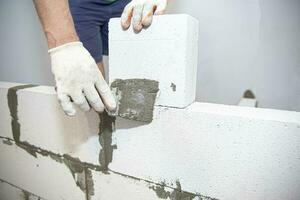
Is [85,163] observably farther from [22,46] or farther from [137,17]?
A: [22,46]

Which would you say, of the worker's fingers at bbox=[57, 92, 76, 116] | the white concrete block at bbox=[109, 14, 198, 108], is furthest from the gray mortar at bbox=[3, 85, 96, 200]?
the white concrete block at bbox=[109, 14, 198, 108]

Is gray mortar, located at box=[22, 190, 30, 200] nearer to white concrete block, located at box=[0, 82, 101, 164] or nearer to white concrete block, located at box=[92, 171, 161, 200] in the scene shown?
white concrete block, located at box=[0, 82, 101, 164]

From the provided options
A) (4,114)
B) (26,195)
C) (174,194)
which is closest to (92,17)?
(4,114)

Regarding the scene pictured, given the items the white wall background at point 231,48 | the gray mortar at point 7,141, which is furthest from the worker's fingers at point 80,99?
the white wall background at point 231,48

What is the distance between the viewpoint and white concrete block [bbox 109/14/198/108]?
2.96 feet

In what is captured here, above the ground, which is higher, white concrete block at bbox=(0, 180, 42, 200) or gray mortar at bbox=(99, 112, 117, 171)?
gray mortar at bbox=(99, 112, 117, 171)

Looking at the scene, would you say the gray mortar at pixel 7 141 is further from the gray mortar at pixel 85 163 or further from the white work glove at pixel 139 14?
the white work glove at pixel 139 14

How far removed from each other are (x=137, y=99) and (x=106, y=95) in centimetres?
13

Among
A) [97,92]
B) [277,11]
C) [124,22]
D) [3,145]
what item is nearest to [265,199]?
[97,92]

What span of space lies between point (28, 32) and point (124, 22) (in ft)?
6.60

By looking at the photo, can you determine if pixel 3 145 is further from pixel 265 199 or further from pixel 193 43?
pixel 265 199

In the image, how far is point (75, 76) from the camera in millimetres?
908

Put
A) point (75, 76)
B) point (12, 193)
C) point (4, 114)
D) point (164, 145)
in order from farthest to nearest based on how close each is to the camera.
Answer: point (12, 193) < point (4, 114) < point (164, 145) < point (75, 76)

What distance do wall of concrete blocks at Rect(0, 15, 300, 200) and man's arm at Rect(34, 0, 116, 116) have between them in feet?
0.50
